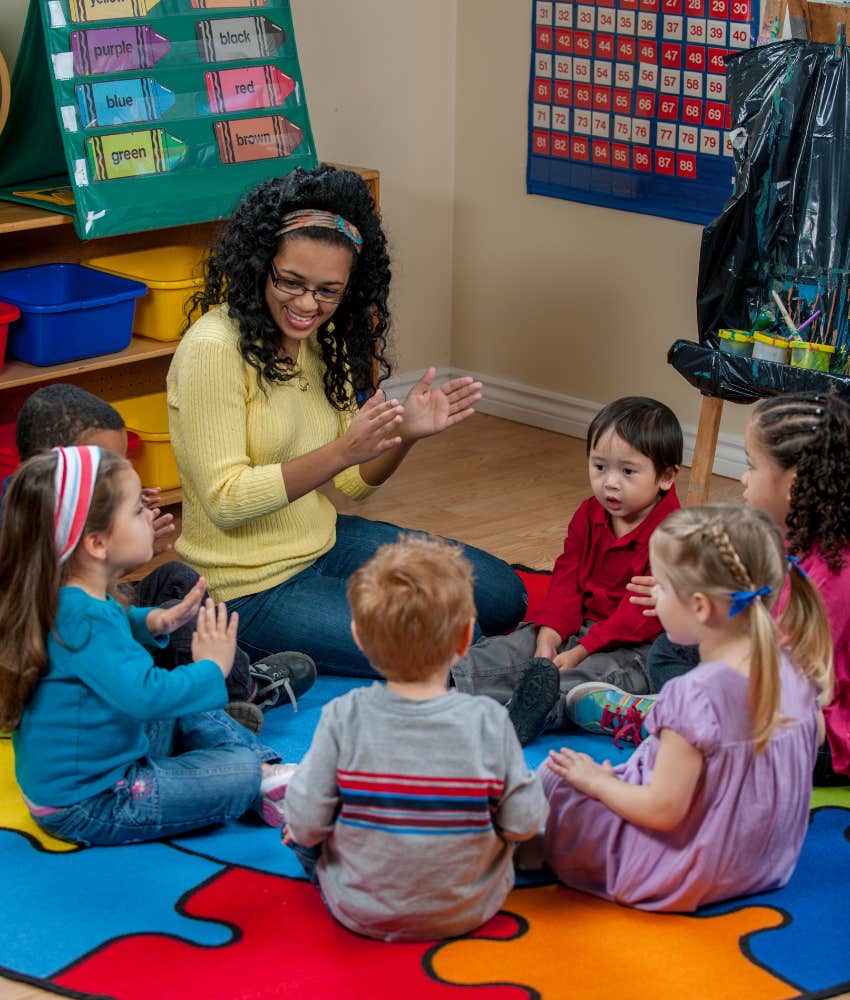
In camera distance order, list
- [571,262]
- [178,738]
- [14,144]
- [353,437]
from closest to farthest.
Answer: [178,738]
[353,437]
[14,144]
[571,262]

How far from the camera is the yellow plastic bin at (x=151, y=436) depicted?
10.4ft

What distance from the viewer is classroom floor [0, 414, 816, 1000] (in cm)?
318

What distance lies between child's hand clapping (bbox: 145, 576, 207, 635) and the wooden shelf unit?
106cm

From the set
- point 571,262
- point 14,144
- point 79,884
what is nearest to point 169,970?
point 79,884

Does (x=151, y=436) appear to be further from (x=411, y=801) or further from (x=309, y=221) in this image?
(x=411, y=801)

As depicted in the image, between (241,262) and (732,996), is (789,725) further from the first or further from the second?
(241,262)

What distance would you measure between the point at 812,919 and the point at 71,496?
3.51ft

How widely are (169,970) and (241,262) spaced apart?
3.77 ft

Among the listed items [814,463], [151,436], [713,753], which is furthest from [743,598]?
[151,436]

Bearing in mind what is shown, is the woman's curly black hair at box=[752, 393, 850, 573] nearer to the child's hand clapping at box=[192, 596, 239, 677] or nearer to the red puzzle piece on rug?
the red puzzle piece on rug

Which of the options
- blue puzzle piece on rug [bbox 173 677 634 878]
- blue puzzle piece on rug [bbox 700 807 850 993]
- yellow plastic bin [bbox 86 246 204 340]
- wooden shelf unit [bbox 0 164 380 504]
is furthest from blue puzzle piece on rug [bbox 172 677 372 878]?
yellow plastic bin [bbox 86 246 204 340]

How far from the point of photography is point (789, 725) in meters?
1.66

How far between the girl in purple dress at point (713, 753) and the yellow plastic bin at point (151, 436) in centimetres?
164

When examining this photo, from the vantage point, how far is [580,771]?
1.74 meters
